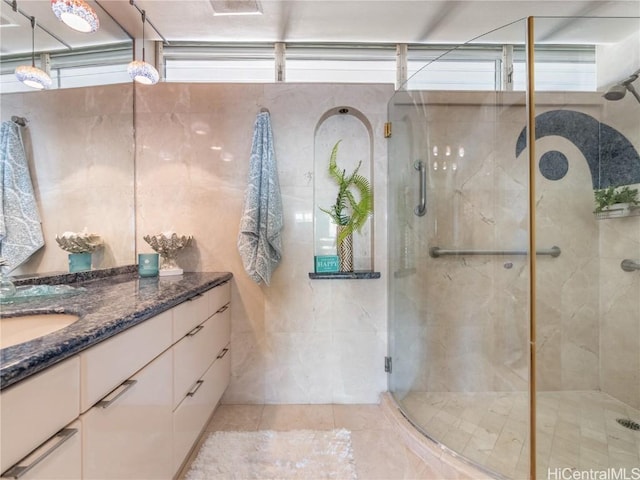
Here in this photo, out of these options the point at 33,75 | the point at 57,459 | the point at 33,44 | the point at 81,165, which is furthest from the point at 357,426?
the point at 33,44

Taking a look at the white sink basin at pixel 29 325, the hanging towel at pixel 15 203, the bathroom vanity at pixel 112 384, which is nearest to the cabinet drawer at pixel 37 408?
the bathroom vanity at pixel 112 384

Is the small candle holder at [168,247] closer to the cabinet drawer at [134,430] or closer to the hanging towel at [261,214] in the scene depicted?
the hanging towel at [261,214]

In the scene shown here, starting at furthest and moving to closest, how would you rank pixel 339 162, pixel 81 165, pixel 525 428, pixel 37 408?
pixel 339 162 → pixel 81 165 → pixel 525 428 → pixel 37 408

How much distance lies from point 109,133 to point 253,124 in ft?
2.75

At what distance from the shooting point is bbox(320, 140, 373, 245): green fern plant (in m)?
1.82

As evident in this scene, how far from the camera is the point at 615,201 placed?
1.62 m

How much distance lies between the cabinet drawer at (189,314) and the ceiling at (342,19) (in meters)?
1.42

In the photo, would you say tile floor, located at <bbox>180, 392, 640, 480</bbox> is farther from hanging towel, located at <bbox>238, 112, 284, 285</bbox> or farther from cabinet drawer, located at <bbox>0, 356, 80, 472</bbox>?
cabinet drawer, located at <bbox>0, 356, 80, 472</bbox>

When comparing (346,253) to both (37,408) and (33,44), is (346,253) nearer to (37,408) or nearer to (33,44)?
(37,408)

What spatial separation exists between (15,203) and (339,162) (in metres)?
1.62

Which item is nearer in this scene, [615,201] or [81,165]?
[81,165]

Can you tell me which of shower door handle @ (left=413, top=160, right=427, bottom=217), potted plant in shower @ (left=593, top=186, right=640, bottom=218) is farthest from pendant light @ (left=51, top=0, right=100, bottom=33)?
potted plant in shower @ (left=593, top=186, right=640, bottom=218)

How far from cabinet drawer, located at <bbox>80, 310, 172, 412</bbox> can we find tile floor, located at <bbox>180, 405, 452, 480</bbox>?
0.79 m

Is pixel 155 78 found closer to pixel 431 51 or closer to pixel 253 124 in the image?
pixel 253 124
